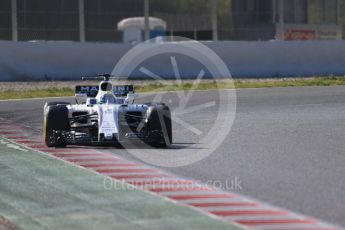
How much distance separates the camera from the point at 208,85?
29250 millimetres

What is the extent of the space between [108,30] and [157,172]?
31267mm

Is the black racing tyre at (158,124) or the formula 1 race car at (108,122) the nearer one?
the formula 1 race car at (108,122)

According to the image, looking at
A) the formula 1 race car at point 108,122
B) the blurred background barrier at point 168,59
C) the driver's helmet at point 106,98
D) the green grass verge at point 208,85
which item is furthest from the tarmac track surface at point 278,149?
the blurred background barrier at point 168,59

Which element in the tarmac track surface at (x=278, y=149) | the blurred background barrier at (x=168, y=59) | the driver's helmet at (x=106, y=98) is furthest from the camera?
the blurred background barrier at (x=168, y=59)

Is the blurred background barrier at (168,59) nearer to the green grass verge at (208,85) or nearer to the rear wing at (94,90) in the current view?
the green grass verge at (208,85)

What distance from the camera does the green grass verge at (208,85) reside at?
87.5ft

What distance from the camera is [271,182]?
1052 cm

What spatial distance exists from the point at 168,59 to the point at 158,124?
715 inches

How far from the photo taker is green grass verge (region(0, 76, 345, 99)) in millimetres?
26672

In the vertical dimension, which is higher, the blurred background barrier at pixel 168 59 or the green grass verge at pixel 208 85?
A: the blurred background barrier at pixel 168 59

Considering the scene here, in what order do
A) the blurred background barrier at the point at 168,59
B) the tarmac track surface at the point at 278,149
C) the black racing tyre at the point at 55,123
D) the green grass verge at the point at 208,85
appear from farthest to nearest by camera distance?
1. the blurred background barrier at the point at 168,59
2. the green grass verge at the point at 208,85
3. the black racing tyre at the point at 55,123
4. the tarmac track surface at the point at 278,149

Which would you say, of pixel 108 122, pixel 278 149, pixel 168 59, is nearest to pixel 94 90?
pixel 108 122

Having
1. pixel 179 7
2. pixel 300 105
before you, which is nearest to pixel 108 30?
pixel 179 7

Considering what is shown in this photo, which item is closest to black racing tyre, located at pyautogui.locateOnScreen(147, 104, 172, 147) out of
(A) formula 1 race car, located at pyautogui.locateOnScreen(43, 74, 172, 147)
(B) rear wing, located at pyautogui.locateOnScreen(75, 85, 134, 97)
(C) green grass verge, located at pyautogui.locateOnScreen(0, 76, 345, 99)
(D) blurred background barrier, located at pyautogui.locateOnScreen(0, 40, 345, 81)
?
(A) formula 1 race car, located at pyautogui.locateOnScreen(43, 74, 172, 147)
